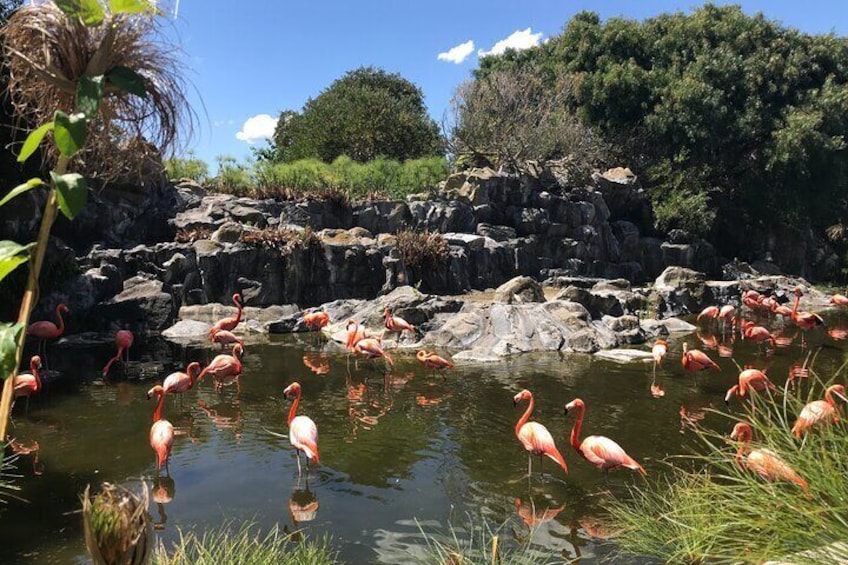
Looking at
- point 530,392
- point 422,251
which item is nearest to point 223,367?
point 530,392

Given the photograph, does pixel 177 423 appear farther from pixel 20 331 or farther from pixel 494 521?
pixel 20 331

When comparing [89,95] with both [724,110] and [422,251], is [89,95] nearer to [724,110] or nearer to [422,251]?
[422,251]

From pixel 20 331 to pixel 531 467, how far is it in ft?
17.9

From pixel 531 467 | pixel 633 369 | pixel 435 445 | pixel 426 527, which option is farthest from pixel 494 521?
pixel 633 369

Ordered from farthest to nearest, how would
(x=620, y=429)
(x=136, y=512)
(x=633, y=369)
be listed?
(x=633, y=369) < (x=620, y=429) < (x=136, y=512)

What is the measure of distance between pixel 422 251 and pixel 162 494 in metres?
11.9

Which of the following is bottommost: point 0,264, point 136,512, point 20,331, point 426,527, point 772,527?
point 426,527

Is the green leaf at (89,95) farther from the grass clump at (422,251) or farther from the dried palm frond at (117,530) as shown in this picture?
Result: the grass clump at (422,251)

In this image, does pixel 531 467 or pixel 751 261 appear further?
pixel 751 261

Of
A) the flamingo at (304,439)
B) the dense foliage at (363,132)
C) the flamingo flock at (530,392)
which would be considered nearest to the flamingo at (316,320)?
the flamingo flock at (530,392)

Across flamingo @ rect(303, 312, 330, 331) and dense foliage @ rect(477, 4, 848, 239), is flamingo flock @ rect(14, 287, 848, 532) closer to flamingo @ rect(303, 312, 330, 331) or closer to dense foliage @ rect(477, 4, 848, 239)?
flamingo @ rect(303, 312, 330, 331)

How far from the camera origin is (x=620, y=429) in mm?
7492

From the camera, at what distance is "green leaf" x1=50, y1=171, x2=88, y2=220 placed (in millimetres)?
1398

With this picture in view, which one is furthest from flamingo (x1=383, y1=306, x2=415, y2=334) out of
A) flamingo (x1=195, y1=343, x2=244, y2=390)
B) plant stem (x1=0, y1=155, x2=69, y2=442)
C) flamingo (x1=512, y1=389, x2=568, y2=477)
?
plant stem (x1=0, y1=155, x2=69, y2=442)
